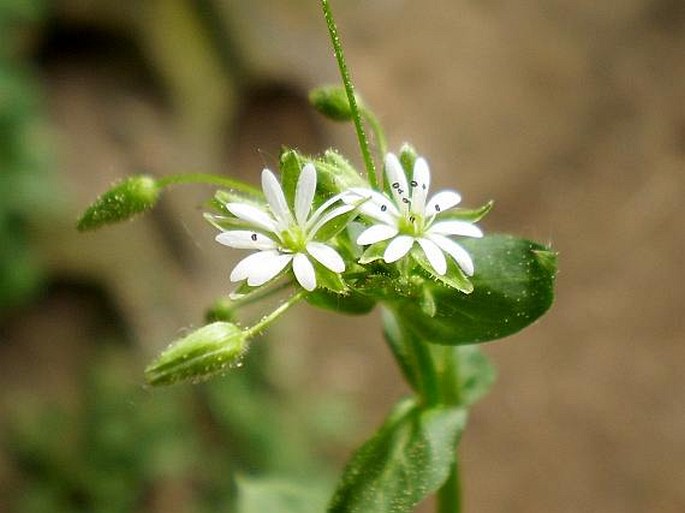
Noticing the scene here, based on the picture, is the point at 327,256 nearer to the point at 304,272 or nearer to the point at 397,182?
the point at 304,272

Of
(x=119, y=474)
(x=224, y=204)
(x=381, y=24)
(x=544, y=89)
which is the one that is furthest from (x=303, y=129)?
(x=224, y=204)

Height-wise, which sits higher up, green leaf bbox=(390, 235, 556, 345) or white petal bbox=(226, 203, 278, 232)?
white petal bbox=(226, 203, 278, 232)

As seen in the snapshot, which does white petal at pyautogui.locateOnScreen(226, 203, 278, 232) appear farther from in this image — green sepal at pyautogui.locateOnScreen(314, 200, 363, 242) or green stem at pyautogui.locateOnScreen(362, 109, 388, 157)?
green stem at pyautogui.locateOnScreen(362, 109, 388, 157)

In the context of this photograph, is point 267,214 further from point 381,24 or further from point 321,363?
point 381,24

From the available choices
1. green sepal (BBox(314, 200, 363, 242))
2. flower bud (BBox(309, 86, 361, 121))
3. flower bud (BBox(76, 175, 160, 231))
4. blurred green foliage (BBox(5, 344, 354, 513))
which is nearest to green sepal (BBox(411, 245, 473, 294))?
green sepal (BBox(314, 200, 363, 242))

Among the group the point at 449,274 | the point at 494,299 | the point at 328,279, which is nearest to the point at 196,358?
the point at 328,279

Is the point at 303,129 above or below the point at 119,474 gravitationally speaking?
above
